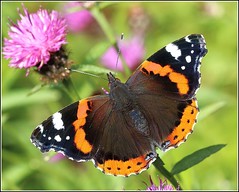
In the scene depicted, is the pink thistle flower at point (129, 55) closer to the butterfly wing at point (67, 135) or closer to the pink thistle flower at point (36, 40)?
the pink thistle flower at point (36, 40)

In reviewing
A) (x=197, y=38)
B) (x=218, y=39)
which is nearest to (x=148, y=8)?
(x=218, y=39)

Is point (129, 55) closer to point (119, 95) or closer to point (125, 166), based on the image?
point (119, 95)

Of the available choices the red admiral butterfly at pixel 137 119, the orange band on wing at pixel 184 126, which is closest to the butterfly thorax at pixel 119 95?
the red admiral butterfly at pixel 137 119

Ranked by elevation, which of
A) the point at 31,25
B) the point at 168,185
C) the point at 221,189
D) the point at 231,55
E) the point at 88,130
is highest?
the point at 31,25

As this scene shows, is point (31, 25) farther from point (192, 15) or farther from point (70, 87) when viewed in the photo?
point (192, 15)

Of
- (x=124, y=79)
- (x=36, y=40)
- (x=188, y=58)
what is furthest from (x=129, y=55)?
(x=188, y=58)

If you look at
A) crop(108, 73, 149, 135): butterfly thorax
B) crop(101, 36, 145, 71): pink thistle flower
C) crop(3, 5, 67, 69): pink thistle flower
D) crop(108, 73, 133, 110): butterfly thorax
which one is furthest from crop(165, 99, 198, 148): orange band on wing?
crop(101, 36, 145, 71): pink thistle flower

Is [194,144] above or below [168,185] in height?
below
